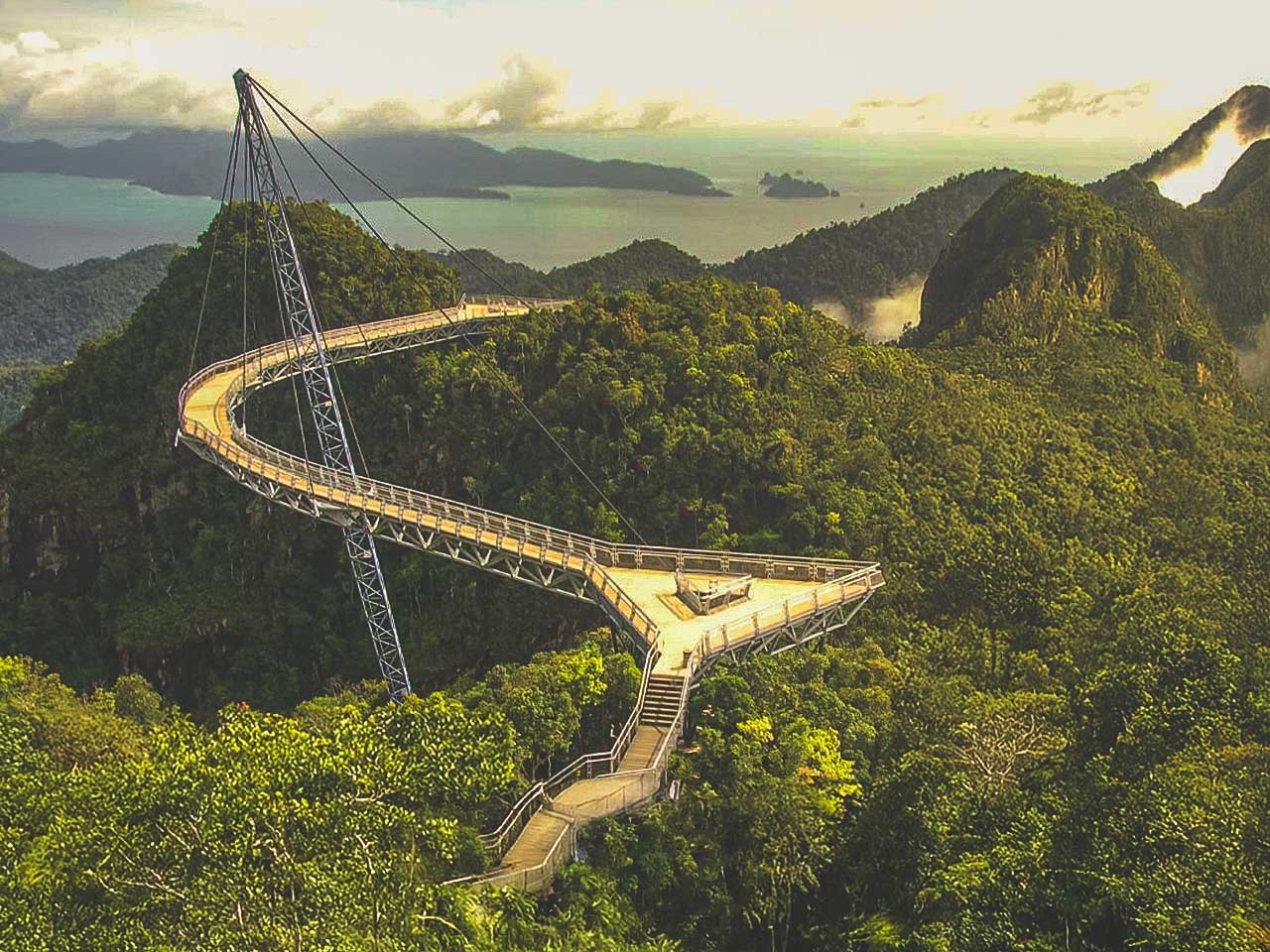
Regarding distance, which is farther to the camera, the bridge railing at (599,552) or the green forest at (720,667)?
the bridge railing at (599,552)

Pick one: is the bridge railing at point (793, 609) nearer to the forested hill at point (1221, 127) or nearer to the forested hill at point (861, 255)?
the forested hill at point (861, 255)

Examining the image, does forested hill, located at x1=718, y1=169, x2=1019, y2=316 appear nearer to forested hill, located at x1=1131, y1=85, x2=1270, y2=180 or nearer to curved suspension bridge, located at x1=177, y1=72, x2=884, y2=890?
forested hill, located at x1=1131, y1=85, x2=1270, y2=180

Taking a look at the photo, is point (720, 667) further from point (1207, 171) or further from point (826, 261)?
point (1207, 171)

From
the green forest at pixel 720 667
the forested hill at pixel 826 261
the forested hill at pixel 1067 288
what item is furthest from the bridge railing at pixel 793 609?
the forested hill at pixel 826 261

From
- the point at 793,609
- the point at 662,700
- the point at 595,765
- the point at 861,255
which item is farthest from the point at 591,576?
the point at 861,255

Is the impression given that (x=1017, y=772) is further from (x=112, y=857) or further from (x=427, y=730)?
(x=112, y=857)

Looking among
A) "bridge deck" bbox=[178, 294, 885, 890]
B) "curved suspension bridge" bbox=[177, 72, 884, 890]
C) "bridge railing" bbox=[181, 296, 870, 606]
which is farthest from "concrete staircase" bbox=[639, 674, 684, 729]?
"bridge railing" bbox=[181, 296, 870, 606]
